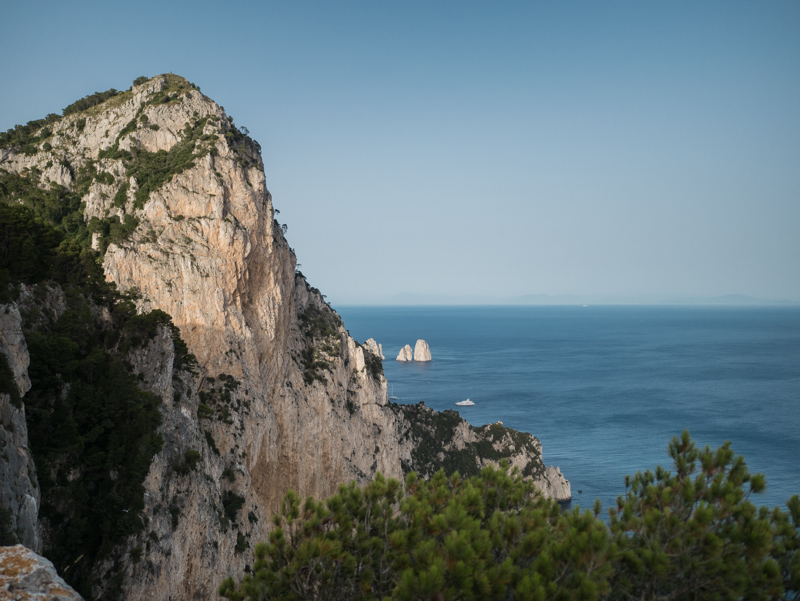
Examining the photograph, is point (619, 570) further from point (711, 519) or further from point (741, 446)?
point (741, 446)

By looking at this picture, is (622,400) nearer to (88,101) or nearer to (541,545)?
(88,101)

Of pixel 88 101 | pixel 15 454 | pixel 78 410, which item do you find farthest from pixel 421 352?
pixel 15 454

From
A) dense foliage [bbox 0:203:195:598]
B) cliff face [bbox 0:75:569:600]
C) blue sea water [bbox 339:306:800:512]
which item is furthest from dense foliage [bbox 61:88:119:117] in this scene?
blue sea water [bbox 339:306:800:512]

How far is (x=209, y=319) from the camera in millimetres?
31594

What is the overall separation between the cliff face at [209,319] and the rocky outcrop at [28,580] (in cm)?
1133

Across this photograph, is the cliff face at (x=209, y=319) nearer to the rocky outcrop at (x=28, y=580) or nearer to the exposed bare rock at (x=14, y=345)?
the exposed bare rock at (x=14, y=345)

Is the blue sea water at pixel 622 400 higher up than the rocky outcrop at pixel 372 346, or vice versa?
the rocky outcrop at pixel 372 346

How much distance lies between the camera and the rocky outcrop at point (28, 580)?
8.34m

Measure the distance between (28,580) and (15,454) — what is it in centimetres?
541

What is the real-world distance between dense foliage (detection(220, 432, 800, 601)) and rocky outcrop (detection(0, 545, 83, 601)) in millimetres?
3119

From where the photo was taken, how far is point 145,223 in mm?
32281

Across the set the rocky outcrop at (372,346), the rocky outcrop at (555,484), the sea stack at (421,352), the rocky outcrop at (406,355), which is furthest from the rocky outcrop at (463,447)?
the rocky outcrop at (406,355)

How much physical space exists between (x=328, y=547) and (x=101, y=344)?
1664cm

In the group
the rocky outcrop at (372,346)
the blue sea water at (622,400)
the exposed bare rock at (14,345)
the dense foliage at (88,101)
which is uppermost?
the dense foliage at (88,101)
